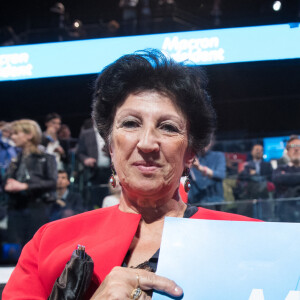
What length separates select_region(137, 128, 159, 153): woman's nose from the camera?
126 cm

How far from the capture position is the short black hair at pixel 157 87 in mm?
1387

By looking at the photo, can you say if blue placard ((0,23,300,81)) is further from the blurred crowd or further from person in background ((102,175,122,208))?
person in background ((102,175,122,208))

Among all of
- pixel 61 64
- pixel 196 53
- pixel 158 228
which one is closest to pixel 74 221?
pixel 158 228

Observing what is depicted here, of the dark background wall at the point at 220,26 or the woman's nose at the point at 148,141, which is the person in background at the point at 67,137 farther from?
the woman's nose at the point at 148,141

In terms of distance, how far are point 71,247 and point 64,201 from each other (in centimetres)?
251

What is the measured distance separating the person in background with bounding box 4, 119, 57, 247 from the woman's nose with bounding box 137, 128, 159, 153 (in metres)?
2.46

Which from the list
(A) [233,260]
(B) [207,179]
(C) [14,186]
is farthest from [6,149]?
(A) [233,260]

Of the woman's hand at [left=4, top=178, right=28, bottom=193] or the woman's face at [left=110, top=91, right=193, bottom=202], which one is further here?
the woman's hand at [left=4, top=178, right=28, bottom=193]

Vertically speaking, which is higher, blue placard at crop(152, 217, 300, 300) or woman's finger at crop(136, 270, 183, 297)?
blue placard at crop(152, 217, 300, 300)

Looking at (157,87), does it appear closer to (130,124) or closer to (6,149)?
(130,124)

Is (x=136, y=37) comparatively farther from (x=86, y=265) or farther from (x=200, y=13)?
(x=86, y=265)

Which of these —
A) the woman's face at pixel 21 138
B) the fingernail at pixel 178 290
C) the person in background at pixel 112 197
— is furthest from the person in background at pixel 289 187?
the fingernail at pixel 178 290

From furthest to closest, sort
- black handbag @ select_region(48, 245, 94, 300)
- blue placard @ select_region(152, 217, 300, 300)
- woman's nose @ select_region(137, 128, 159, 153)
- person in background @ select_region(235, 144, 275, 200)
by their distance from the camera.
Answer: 1. person in background @ select_region(235, 144, 275, 200)
2. woman's nose @ select_region(137, 128, 159, 153)
3. black handbag @ select_region(48, 245, 94, 300)
4. blue placard @ select_region(152, 217, 300, 300)

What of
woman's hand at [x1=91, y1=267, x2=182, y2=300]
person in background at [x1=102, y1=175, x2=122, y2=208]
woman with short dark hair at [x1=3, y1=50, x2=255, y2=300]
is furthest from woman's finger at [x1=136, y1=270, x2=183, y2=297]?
person in background at [x1=102, y1=175, x2=122, y2=208]
